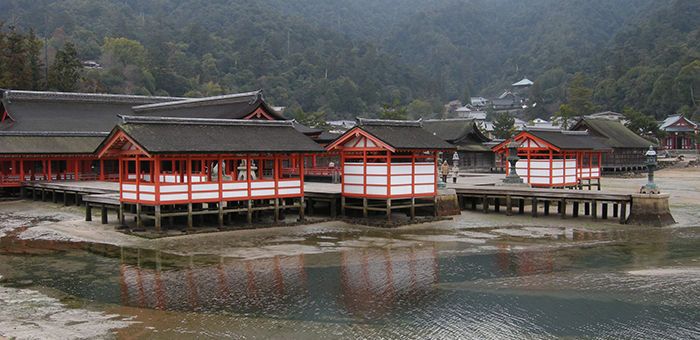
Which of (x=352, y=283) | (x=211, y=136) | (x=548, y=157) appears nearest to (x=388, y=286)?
(x=352, y=283)

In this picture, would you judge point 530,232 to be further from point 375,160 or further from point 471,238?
point 375,160

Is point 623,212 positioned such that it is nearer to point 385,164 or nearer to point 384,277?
point 385,164

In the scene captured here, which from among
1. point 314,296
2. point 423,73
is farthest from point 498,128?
point 423,73

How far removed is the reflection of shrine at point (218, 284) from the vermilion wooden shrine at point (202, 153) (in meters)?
3.86

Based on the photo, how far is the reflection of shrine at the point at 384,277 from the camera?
13.0 meters

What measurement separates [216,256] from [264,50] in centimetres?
11358

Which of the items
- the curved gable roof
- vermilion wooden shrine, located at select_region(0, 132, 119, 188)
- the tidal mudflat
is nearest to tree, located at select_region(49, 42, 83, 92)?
vermilion wooden shrine, located at select_region(0, 132, 119, 188)

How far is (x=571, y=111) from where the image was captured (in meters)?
73.6

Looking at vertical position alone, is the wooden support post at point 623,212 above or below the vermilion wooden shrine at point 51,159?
below

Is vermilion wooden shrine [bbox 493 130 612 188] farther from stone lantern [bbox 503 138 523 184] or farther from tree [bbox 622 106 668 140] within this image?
tree [bbox 622 106 668 140]

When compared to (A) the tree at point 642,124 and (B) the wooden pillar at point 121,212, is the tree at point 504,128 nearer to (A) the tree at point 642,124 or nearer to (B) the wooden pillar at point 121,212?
(A) the tree at point 642,124

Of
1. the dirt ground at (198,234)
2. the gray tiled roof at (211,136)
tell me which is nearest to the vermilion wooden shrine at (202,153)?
the gray tiled roof at (211,136)

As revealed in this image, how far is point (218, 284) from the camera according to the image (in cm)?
1452

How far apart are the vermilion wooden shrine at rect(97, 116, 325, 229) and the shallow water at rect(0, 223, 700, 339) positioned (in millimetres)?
2763
